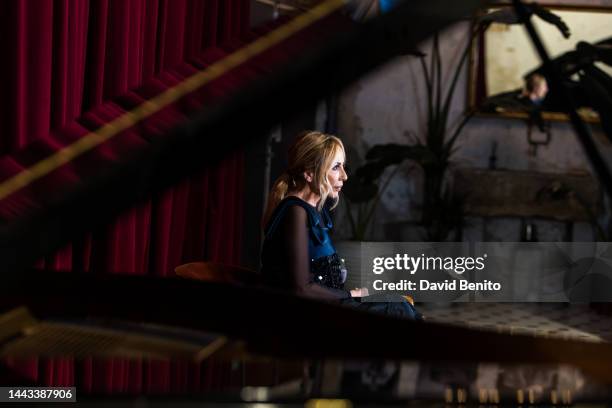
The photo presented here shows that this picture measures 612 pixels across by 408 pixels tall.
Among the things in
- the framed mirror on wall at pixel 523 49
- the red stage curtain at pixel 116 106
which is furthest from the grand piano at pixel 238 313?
the framed mirror on wall at pixel 523 49

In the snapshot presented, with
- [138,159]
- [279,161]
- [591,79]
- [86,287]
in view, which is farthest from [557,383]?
[279,161]

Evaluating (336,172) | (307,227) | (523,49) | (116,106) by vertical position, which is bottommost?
(307,227)

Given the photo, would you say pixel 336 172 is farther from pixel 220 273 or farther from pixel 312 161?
pixel 220 273

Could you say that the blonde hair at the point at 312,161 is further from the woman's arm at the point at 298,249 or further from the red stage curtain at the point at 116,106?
the red stage curtain at the point at 116,106

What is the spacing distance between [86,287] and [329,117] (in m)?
4.02

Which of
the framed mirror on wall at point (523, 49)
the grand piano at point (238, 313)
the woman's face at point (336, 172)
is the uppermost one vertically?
the framed mirror on wall at point (523, 49)

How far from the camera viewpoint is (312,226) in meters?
2.50

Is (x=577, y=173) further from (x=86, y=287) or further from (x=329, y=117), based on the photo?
(x=86, y=287)

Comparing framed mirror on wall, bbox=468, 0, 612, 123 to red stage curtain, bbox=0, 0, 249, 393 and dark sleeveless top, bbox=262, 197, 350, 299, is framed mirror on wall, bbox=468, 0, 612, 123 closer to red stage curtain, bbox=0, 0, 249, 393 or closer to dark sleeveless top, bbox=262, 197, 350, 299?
red stage curtain, bbox=0, 0, 249, 393

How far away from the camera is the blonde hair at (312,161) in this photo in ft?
8.08

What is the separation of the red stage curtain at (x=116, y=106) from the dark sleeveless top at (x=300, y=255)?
43cm

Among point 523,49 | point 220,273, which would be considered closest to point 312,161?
point 220,273

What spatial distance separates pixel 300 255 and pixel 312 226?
18 cm

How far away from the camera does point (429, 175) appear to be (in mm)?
5438
